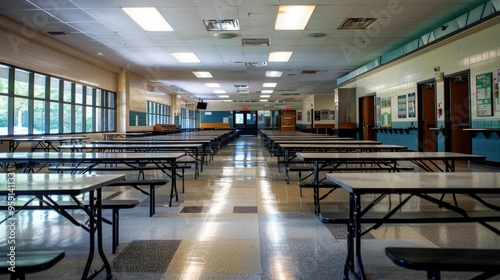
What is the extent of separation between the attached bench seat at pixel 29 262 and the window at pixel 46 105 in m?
7.07

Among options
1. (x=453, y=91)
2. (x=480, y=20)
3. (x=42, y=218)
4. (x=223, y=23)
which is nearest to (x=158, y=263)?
(x=42, y=218)

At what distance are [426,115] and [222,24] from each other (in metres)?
5.74

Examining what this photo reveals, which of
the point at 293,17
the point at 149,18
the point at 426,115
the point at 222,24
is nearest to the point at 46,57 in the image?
the point at 149,18

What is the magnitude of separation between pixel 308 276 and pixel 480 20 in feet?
18.9

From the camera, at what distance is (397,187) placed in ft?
5.28

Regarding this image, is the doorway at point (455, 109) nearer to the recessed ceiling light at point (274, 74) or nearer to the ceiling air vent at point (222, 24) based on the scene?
the ceiling air vent at point (222, 24)

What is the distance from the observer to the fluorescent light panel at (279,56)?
9352mm

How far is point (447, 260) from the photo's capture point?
1.32m

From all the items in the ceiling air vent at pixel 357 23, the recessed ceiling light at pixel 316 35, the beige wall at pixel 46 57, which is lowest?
the beige wall at pixel 46 57

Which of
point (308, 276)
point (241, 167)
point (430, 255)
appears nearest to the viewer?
point (430, 255)

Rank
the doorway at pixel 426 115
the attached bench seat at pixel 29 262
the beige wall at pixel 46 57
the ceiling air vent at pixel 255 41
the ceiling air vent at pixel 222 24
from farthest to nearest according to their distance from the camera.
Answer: the doorway at pixel 426 115
the ceiling air vent at pixel 255 41
the beige wall at pixel 46 57
the ceiling air vent at pixel 222 24
the attached bench seat at pixel 29 262

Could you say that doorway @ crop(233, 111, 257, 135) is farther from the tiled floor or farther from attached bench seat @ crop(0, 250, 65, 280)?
attached bench seat @ crop(0, 250, 65, 280)

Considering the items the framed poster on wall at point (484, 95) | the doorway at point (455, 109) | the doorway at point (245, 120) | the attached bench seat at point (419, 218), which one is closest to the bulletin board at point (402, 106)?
the doorway at point (455, 109)

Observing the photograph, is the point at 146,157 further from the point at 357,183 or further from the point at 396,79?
the point at 396,79
